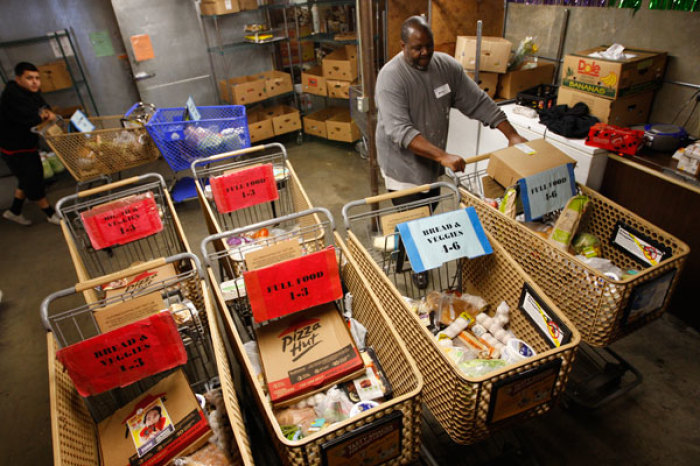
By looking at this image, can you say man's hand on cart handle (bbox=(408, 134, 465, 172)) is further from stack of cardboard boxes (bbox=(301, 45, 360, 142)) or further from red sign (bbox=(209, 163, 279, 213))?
stack of cardboard boxes (bbox=(301, 45, 360, 142))

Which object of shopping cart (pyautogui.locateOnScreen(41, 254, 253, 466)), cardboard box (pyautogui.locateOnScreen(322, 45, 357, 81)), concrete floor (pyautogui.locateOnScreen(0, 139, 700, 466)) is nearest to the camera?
shopping cart (pyautogui.locateOnScreen(41, 254, 253, 466))

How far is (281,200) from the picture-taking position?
3.11 m

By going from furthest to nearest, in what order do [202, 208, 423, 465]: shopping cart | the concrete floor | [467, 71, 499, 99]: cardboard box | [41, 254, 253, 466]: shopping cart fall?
[467, 71, 499, 99]: cardboard box, the concrete floor, [41, 254, 253, 466]: shopping cart, [202, 208, 423, 465]: shopping cart

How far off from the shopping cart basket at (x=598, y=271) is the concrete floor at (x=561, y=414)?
25.6 inches

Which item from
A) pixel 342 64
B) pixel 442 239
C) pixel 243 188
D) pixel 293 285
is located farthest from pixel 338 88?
pixel 293 285

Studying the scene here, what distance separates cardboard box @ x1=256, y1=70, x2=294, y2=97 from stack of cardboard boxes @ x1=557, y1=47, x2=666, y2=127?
3.84 meters

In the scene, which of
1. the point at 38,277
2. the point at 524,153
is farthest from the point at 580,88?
the point at 38,277

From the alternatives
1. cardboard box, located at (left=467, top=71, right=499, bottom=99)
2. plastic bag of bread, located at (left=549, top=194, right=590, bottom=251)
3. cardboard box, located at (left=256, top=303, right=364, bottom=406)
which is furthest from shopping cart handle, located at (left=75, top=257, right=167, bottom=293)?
cardboard box, located at (left=467, top=71, right=499, bottom=99)

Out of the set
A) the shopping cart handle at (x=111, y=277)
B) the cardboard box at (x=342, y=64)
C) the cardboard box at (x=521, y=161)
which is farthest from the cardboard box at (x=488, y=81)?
the shopping cart handle at (x=111, y=277)

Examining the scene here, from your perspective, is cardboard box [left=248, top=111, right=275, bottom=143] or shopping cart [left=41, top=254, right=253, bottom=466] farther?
cardboard box [left=248, top=111, right=275, bottom=143]

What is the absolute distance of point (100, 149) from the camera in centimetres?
436

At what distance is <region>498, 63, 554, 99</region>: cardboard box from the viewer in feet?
13.5

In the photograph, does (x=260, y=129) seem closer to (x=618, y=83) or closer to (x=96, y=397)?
(x=618, y=83)

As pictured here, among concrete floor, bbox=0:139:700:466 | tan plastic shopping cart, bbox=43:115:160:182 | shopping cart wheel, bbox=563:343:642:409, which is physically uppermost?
tan plastic shopping cart, bbox=43:115:160:182
